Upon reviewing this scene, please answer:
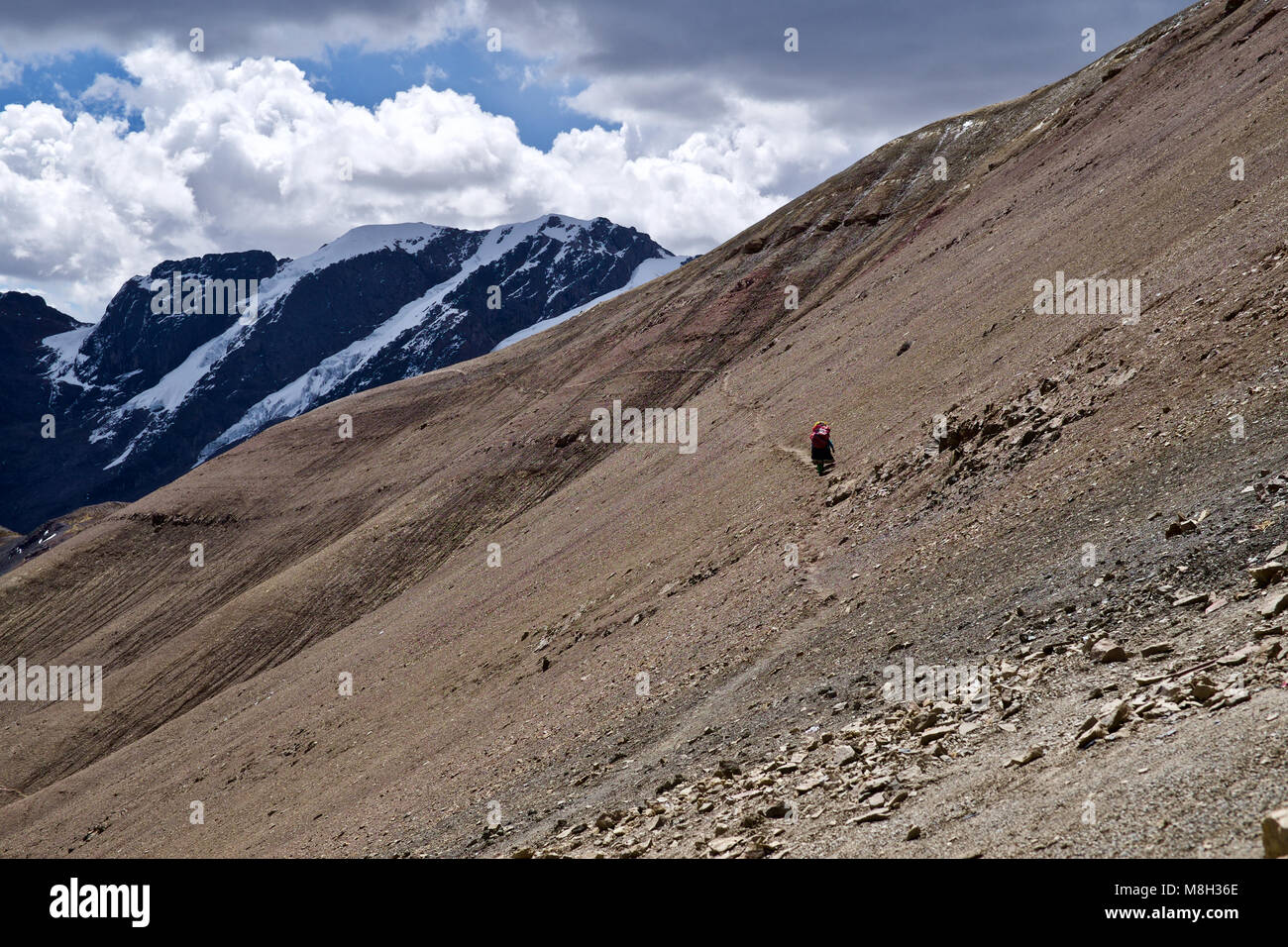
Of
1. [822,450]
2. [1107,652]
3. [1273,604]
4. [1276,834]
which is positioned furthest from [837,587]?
[1276,834]

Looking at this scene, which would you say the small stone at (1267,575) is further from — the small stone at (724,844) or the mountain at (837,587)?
the small stone at (724,844)

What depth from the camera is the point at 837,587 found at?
1841 centimetres

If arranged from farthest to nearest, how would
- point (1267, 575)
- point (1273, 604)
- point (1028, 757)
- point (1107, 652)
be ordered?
point (1107, 652), point (1267, 575), point (1273, 604), point (1028, 757)

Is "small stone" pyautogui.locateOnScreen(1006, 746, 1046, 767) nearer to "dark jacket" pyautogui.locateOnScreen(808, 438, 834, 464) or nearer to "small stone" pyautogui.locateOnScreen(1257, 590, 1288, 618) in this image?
"small stone" pyautogui.locateOnScreen(1257, 590, 1288, 618)

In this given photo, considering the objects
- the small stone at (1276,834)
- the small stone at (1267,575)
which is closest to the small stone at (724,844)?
the small stone at (1276,834)

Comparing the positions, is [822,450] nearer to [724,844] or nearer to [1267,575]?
[1267,575]

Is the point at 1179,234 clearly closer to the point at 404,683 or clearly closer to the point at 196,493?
the point at 404,683

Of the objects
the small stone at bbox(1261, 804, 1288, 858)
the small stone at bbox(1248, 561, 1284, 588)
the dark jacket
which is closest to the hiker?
the dark jacket

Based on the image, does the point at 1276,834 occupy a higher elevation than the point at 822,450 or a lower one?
lower

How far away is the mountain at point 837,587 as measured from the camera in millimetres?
10422

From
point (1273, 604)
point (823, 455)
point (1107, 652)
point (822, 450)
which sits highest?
point (822, 450)

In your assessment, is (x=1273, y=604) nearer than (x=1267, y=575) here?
Yes
